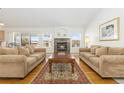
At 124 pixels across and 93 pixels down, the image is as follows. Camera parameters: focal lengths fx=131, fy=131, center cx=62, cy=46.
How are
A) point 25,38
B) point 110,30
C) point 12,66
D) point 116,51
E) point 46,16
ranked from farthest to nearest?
point 25,38, point 46,16, point 110,30, point 116,51, point 12,66

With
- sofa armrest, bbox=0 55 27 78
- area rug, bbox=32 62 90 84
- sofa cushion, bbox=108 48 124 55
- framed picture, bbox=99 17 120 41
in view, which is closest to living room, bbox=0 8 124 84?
framed picture, bbox=99 17 120 41

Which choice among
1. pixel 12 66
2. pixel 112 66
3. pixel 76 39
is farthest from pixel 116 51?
pixel 76 39

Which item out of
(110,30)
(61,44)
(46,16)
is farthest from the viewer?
(61,44)

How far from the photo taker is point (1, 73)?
3.50 metres

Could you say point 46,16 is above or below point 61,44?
above

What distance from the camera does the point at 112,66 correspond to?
139 inches

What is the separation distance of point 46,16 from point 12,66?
598cm

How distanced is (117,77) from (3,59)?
3.10 metres

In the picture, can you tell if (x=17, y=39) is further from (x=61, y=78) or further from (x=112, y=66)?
(x=112, y=66)

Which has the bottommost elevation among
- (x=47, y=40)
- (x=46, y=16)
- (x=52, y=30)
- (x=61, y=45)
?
(x=61, y=45)

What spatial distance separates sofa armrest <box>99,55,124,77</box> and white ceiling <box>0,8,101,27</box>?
4.64m

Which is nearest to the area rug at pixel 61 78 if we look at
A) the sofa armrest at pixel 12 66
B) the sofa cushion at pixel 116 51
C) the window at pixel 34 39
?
the sofa armrest at pixel 12 66
